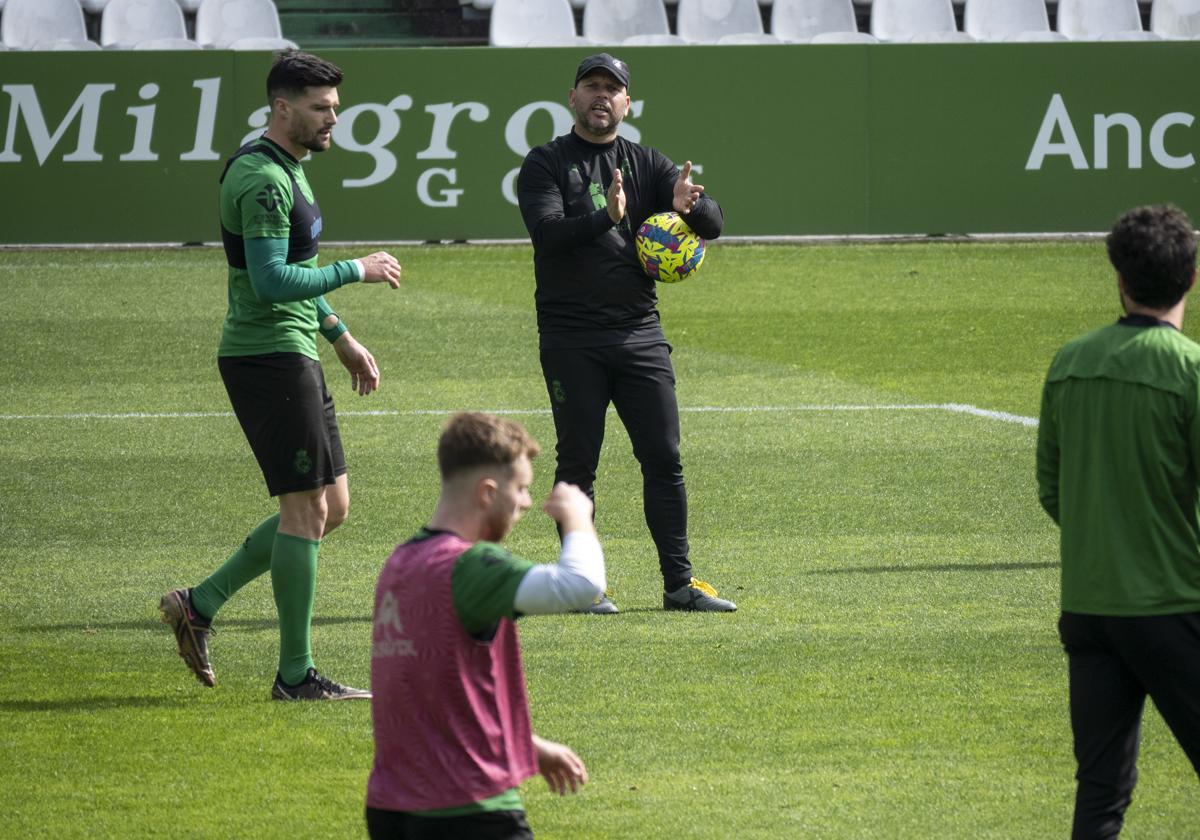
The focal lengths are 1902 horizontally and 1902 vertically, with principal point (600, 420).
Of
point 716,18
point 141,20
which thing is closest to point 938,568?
point 716,18

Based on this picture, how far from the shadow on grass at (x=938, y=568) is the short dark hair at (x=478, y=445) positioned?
4.93 meters

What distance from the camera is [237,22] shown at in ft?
77.6

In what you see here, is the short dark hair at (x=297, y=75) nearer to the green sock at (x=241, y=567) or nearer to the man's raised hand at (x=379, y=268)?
the man's raised hand at (x=379, y=268)

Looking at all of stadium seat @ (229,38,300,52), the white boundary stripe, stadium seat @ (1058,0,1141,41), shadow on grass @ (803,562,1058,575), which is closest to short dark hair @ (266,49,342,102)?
shadow on grass @ (803,562,1058,575)

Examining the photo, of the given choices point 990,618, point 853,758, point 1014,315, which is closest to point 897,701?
point 853,758

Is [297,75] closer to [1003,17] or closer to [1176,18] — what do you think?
[1003,17]

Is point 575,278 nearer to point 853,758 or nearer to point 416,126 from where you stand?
point 853,758

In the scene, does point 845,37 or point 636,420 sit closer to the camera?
point 636,420

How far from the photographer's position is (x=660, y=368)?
304 inches

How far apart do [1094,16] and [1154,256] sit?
21.7m

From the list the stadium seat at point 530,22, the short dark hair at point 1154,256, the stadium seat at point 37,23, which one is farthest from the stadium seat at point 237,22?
the short dark hair at point 1154,256

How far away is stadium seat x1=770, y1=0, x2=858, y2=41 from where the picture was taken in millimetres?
24266

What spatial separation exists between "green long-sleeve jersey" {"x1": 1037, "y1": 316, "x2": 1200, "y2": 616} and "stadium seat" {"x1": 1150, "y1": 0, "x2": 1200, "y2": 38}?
21.4 m

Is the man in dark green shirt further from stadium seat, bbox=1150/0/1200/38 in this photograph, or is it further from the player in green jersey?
stadium seat, bbox=1150/0/1200/38
